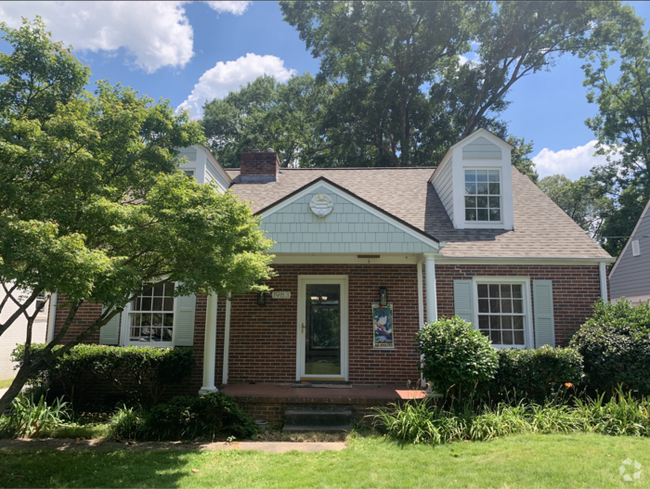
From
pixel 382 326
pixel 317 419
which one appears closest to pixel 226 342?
pixel 317 419

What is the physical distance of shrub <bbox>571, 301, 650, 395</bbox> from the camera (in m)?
Answer: 7.54

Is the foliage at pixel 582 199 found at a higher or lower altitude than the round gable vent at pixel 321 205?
higher

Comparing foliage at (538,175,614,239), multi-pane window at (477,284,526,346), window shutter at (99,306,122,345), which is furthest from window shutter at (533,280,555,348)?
foliage at (538,175,614,239)

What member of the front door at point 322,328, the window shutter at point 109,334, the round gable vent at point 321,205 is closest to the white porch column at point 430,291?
the round gable vent at point 321,205

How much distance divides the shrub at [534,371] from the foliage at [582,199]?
21.4m

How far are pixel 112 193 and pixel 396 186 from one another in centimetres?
830

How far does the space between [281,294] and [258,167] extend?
4.80 m

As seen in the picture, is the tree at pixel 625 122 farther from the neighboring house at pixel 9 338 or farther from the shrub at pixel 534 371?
the neighboring house at pixel 9 338

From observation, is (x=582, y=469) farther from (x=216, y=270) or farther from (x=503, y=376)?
(x=216, y=270)

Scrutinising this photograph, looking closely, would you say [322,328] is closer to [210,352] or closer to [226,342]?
[226,342]

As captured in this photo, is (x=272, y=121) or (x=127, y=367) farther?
(x=272, y=121)

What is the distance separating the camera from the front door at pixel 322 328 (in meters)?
9.56

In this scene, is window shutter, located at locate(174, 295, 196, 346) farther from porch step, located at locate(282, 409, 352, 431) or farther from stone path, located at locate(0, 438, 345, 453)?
porch step, located at locate(282, 409, 352, 431)

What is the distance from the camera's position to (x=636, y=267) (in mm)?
15312
